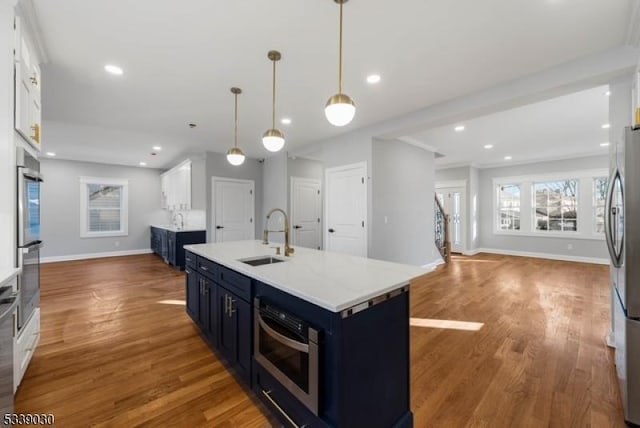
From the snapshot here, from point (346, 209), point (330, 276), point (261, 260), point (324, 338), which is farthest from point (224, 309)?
point (346, 209)

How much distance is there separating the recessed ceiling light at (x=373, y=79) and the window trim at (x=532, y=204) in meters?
6.51

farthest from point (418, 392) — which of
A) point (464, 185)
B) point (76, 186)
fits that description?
point (76, 186)

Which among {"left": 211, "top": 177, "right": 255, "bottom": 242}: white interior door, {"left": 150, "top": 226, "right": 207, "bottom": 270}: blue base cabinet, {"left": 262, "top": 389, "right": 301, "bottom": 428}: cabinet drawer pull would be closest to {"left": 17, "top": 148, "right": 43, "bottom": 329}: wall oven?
{"left": 262, "top": 389, "right": 301, "bottom": 428}: cabinet drawer pull

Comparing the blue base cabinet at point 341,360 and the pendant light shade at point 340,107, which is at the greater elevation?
the pendant light shade at point 340,107

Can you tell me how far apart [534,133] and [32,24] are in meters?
6.73

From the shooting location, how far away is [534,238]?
7.49 metres

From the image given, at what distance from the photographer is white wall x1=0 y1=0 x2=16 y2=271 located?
5.72 ft

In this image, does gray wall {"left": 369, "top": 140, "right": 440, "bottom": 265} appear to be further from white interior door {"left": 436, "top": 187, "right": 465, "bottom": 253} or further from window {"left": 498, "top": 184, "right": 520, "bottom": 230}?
window {"left": 498, "top": 184, "right": 520, "bottom": 230}

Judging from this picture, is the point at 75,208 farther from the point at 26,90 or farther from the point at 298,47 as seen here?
the point at 298,47

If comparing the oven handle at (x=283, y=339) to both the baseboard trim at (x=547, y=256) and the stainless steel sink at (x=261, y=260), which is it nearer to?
the stainless steel sink at (x=261, y=260)

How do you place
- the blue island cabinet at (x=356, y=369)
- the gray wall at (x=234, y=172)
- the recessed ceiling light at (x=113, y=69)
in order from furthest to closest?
the gray wall at (x=234, y=172)
the recessed ceiling light at (x=113, y=69)
the blue island cabinet at (x=356, y=369)

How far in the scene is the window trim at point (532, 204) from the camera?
660cm

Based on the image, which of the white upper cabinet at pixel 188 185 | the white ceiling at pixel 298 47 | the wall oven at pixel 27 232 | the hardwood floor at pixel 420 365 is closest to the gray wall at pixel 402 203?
the hardwood floor at pixel 420 365

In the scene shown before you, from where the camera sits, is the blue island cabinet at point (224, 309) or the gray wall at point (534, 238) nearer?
the blue island cabinet at point (224, 309)
